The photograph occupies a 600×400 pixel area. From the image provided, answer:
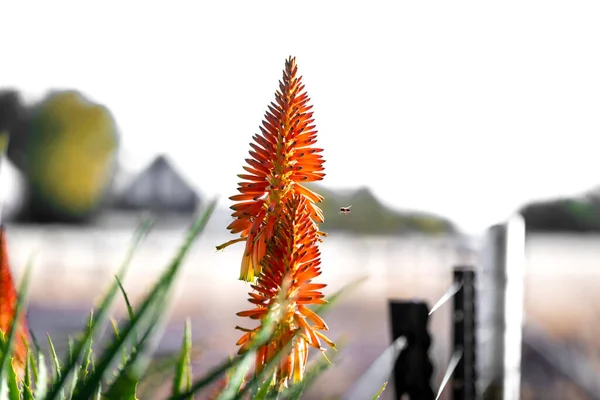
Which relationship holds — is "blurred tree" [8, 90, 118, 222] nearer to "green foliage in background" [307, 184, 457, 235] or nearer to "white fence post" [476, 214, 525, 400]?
"green foliage in background" [307, 184, 457, 235]

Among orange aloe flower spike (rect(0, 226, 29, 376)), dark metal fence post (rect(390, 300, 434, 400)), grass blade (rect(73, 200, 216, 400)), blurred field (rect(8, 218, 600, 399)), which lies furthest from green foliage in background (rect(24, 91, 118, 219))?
grass blade (rect(73, 200, 216, 400))

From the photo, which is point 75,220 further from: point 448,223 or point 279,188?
point 279,188

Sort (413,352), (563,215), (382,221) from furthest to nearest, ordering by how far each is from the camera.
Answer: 1. (382,221)
2. (563,215)
3. (413,352)

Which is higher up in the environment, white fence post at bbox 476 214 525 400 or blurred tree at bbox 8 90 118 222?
blurred tree at bbox 8 90 118 222

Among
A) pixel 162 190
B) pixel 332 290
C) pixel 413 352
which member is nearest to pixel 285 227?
pixel 413 352

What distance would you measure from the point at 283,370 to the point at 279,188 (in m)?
0.19

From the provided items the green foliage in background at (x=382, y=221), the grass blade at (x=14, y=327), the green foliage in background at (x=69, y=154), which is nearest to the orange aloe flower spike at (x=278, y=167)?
the grass blade at (x=14, y=327)

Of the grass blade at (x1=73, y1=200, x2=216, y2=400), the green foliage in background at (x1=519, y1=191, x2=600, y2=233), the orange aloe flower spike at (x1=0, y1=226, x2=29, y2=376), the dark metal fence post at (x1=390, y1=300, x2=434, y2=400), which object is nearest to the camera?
the grass blade at (x1=73, y1=200, x2=216, y2=400)

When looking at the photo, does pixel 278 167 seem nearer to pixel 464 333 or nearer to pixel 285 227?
pixel 285 227

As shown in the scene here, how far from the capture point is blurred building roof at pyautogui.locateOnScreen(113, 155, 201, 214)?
103 feet

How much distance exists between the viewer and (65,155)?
33.0m

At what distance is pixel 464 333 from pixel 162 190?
3015 cm

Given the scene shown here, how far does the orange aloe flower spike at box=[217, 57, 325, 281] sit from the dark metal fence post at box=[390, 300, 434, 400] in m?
0.74

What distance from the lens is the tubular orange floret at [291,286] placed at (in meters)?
0.71
